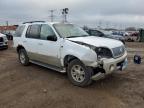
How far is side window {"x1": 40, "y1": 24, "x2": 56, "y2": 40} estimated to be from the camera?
22.8 feet

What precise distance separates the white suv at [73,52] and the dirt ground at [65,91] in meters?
0.40

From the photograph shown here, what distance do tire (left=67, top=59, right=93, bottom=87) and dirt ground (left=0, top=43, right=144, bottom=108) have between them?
0.16 m

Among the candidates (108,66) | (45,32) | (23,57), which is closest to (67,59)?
(108,66)

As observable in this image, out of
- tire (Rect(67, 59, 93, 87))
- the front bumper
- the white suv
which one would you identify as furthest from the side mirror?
the front bumper

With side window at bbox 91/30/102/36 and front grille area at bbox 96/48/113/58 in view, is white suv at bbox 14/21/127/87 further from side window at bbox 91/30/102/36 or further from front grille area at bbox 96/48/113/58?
side window at bbox 91/30/102/36

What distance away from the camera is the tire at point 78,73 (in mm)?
5746

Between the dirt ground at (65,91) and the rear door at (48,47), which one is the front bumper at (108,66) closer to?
the dirt ground at (65,91)

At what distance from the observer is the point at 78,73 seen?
6.03m

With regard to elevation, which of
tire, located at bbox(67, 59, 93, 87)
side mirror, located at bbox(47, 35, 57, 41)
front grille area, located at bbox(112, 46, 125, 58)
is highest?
side mirror, located at bbox(47, 35, 57, 41)

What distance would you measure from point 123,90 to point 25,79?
3.24 metres

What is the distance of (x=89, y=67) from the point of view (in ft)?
18.6

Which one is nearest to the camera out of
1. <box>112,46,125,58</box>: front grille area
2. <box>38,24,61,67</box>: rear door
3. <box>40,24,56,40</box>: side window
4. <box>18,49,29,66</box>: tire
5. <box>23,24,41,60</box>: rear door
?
<box>112,46,125,58</box>: front grille area

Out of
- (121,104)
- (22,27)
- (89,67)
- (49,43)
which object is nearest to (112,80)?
(89,67)

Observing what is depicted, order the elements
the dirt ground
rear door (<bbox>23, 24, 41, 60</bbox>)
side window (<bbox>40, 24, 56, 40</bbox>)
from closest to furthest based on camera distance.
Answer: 1. the dirt ground
2. side window (<bbox>40, 24, 56, 40</bbox>)
3. rear door (<bbox>23, 24, 41, 60</bbox>)
